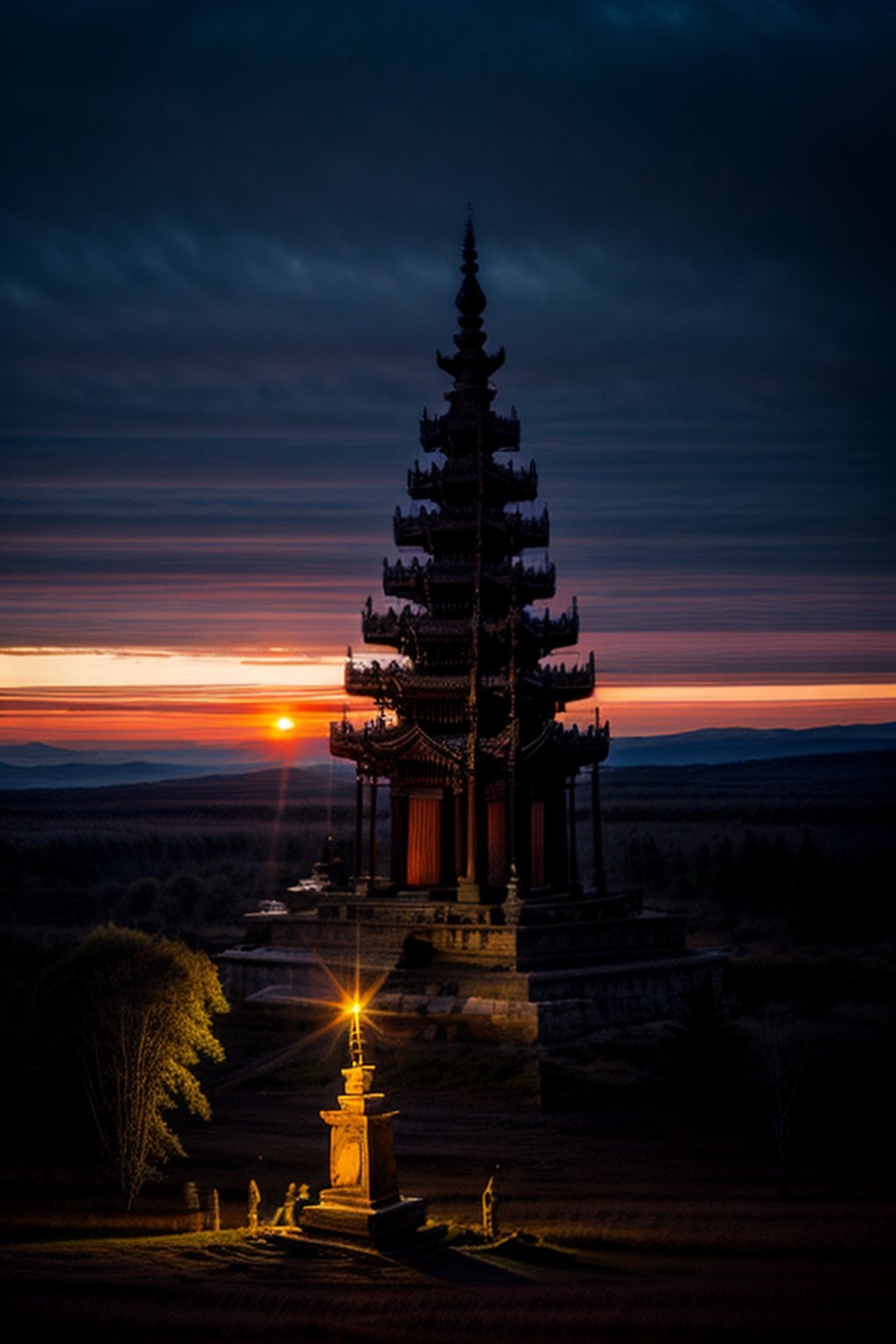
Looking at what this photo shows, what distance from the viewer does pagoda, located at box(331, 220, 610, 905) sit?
154 feet

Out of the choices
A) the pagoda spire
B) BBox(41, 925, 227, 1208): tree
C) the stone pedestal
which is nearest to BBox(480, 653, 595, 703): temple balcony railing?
the pagoda spire

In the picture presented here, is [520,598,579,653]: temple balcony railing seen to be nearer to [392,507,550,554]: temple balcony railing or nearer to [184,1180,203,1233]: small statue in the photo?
[392,507,550,554]: temple balcony railing

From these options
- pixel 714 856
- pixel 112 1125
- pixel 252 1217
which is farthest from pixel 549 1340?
pixel 714 856

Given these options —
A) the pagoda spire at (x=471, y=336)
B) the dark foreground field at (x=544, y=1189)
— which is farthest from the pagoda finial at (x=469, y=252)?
the dark foreground field at (x=544, y=1189)

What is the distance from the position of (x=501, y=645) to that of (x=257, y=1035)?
50.6 ft

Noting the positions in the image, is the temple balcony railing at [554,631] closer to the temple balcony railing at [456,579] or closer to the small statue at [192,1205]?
the temple balcony railing at [456,579]

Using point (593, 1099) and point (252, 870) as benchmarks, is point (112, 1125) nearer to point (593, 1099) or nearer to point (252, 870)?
point (593, 1099)

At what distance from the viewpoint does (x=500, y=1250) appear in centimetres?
2131

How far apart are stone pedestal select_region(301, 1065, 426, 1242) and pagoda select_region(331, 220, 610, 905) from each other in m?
23.3

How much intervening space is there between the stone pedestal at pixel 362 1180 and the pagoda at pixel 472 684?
23.3 meters

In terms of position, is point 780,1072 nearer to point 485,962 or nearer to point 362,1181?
point 362,1181

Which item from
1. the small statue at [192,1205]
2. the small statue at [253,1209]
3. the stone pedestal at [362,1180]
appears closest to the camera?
the stone pedestal at [362,1180]

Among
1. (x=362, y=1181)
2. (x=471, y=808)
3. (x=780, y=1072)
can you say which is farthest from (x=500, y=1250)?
(x=471, y=808)

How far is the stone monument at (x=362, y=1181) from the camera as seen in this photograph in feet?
68.0
